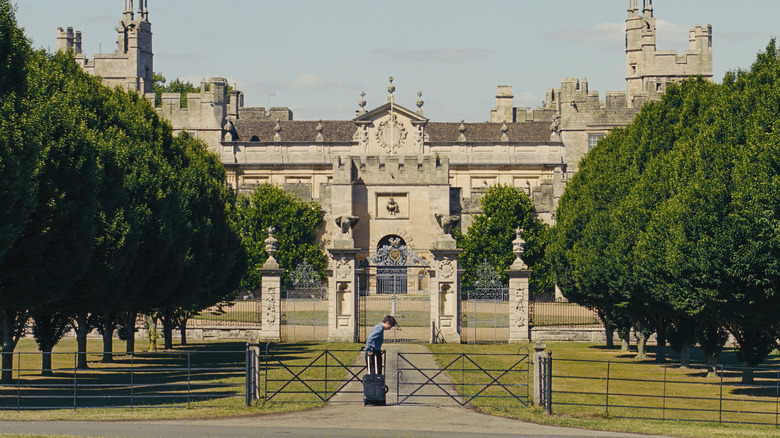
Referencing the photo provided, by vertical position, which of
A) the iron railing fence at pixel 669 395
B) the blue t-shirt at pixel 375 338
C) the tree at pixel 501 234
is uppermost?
the tree at pixel 501 234

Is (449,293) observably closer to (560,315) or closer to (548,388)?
(560,315)

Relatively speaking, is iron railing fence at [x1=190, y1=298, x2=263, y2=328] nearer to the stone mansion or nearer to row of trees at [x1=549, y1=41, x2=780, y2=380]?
row of trees at [x1=549, y1=41, x2=780, y2=380]

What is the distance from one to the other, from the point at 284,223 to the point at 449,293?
3607cm

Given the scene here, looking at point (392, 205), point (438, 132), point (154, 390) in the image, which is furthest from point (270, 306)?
point (438, 132)

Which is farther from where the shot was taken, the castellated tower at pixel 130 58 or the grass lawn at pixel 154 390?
the castellated tower at pixel 130 58

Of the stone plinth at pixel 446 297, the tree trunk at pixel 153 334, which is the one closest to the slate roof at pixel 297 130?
the tree trunk at pixel 153 334

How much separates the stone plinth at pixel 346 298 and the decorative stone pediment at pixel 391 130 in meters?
48.0

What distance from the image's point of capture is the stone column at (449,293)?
48375 mm

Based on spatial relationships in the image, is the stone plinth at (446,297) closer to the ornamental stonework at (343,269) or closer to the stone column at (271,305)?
the ornamental stonework at (343,269)

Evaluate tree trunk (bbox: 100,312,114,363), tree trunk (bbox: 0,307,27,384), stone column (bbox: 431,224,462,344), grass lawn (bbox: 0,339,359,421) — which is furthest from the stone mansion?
tree trunk (bbox: 0,307,27,384)

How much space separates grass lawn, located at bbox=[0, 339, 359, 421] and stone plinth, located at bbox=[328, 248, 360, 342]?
5144 millimetres

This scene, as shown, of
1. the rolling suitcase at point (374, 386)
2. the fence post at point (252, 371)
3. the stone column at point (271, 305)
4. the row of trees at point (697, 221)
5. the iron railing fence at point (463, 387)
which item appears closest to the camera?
the rolling suitcase at point (374, 386)

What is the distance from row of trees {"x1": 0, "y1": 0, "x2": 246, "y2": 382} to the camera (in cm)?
2953

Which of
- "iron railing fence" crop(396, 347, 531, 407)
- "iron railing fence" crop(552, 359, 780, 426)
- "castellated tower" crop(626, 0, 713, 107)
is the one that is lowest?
"iron railing fence" crop(552, 359, 780, 426)
